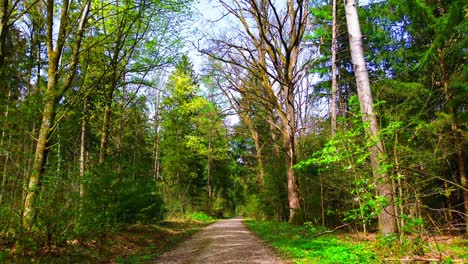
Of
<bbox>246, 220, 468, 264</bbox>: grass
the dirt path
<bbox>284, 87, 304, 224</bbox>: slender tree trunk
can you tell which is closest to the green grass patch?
<bbox>246, 220, 468, 264</bbox>: grass

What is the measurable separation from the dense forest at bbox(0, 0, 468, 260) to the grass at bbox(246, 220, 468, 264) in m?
0.31

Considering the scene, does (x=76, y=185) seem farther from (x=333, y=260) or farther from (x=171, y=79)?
(x=171, y=79)

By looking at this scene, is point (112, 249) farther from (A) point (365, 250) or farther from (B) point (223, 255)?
(A) point (365, 250)

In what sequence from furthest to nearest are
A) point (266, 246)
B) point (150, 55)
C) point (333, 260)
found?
point (150, 55)
point (266, 246)
point (333, 260)

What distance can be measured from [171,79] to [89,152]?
26.8 ft

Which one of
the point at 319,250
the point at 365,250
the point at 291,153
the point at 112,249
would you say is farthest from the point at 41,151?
the point at 291,153

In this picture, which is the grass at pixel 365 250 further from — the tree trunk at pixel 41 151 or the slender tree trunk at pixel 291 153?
the tree trunk at pixel 41 151

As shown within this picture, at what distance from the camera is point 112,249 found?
795 cm

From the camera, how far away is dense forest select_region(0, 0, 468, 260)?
5309 millimetres

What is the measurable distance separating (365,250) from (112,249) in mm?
6211

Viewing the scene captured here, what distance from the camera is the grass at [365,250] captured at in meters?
3.74

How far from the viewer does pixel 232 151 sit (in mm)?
34125

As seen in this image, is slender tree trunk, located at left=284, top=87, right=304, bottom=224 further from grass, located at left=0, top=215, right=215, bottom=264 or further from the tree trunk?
the tree trunk

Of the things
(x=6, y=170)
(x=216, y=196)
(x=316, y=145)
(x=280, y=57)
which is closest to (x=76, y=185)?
(x=6, y=170)
